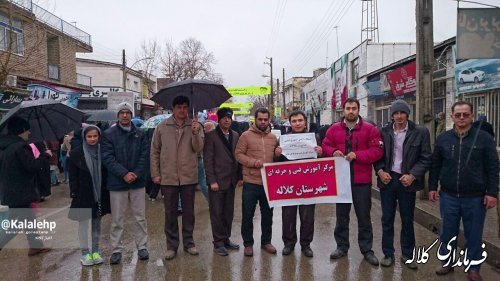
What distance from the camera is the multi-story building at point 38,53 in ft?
47.2

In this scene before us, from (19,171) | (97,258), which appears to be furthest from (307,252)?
(19,171)

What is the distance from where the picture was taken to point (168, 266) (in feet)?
16.4

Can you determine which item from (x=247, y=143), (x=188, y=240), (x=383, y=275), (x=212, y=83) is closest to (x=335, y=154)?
(x=247, y=143)

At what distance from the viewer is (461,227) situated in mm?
6055

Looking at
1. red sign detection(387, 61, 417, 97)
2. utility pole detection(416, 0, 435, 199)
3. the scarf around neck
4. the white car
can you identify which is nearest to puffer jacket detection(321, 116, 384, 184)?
the scarf around neck

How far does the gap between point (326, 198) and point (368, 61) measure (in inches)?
714

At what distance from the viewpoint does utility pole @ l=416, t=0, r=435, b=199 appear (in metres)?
7.91

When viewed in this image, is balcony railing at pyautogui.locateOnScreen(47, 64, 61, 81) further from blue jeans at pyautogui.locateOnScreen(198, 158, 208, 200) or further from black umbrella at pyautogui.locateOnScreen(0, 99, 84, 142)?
black umbrella at pyautogui.locateOnScreen(0, 99, 84, 142)

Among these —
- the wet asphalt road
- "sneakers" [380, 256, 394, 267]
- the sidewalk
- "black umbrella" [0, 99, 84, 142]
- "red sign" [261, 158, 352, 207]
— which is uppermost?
"black umbrella" [0, 99, 84, 142]

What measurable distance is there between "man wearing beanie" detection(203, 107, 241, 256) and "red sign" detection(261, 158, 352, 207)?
0.51m

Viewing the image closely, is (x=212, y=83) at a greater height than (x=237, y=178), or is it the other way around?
(x=212, y=83)

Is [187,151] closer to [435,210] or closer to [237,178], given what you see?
[237,178]

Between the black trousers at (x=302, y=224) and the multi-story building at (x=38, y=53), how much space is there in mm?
8836

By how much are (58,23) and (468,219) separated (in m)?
22.2
